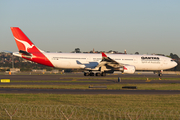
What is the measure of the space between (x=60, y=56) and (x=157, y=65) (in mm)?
19721

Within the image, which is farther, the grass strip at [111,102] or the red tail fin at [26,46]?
the red tail fin at [26,46]

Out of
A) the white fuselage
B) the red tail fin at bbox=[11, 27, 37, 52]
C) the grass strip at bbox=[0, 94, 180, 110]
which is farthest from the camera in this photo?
the white fuselage

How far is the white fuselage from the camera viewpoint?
45156 mm

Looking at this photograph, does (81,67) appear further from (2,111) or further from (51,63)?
(2,111)

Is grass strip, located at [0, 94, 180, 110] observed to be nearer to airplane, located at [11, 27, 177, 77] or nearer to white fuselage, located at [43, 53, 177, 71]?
airplane, located at [11, 27, 177, 77]

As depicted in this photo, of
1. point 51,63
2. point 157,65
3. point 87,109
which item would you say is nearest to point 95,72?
point 51,63

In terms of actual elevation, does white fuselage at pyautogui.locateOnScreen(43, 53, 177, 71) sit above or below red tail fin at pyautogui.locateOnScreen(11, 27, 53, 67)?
below

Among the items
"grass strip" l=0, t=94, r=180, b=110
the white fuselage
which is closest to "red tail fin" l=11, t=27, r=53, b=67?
the white fuselage

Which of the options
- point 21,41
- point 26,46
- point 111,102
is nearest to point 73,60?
point 26,46

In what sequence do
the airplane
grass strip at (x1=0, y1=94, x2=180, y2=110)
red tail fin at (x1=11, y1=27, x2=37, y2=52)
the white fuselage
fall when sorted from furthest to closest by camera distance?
the white fuselage < red tail fin at (x1=11, y1=27, x2=37, y2=52) < the airplane < grass strip at (x1=0, y1=94, x2=180, y2=110)

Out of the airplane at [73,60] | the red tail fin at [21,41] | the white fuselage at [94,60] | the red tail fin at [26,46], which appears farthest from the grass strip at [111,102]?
the red tail fin at [21,41]

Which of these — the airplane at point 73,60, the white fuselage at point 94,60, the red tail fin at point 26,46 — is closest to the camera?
the airplane at point 73,60

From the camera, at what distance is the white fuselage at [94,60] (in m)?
45.2

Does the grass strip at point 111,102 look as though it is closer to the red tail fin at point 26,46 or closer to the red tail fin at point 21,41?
the red tail fin at point 26,46
